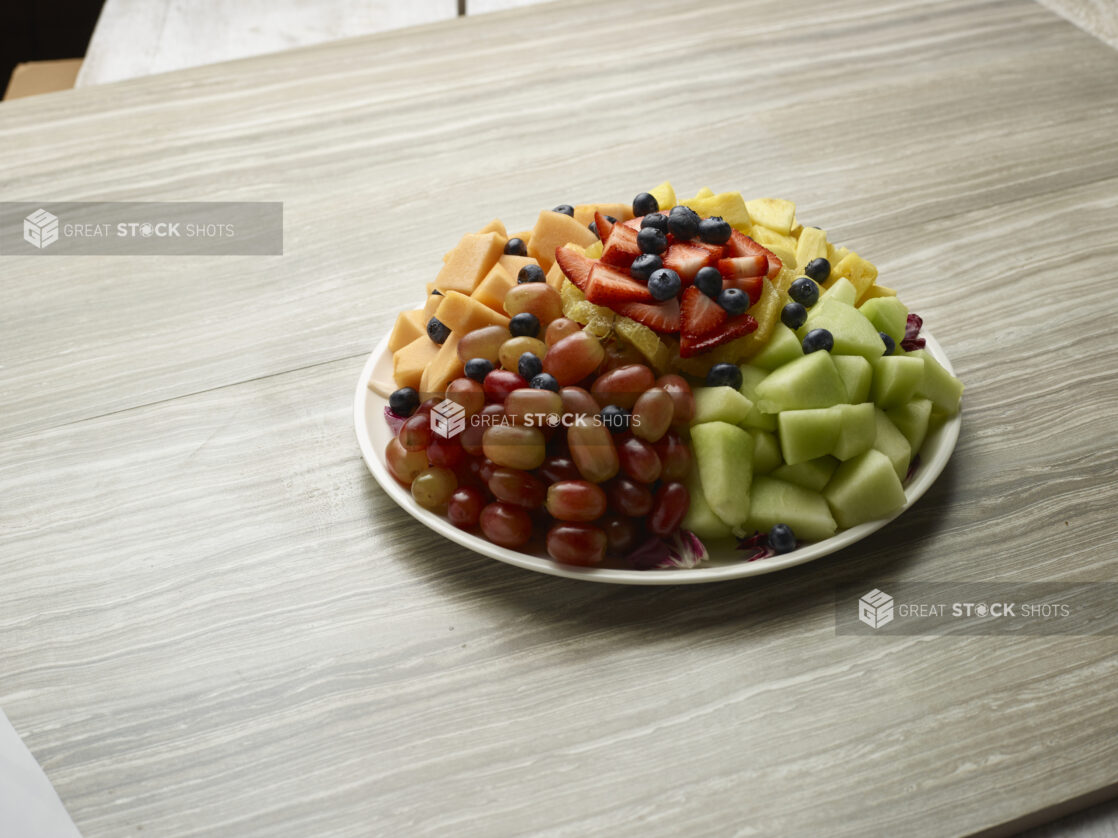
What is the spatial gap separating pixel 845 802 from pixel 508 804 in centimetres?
32

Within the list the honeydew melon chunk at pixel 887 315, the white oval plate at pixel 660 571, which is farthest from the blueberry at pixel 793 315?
the white oval plate at pixel 660 571

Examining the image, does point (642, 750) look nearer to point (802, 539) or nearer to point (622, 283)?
point (802, 539)

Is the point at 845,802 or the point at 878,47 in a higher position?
the point at 878,47

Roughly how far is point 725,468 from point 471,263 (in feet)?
1.46

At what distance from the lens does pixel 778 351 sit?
112 cm

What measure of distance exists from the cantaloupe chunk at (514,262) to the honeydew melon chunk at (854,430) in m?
0.45

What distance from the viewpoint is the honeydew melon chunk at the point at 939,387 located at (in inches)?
46.9

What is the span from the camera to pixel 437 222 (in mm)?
1791

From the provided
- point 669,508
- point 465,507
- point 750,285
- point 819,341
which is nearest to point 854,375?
point 819,341

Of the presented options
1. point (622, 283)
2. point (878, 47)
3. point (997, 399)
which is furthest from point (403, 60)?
point (997, 399)

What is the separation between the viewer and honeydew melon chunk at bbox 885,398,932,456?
116 centimetres

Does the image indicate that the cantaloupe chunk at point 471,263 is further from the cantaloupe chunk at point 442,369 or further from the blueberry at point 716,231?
the blueberry at point 716,231

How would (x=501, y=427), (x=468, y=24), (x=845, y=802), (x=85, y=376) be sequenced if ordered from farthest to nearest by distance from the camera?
(x=468, y=24), (x=85, y=376), (x=501, y=427), (x=845, y=802)

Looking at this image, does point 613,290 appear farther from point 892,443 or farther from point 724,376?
point 892,443
